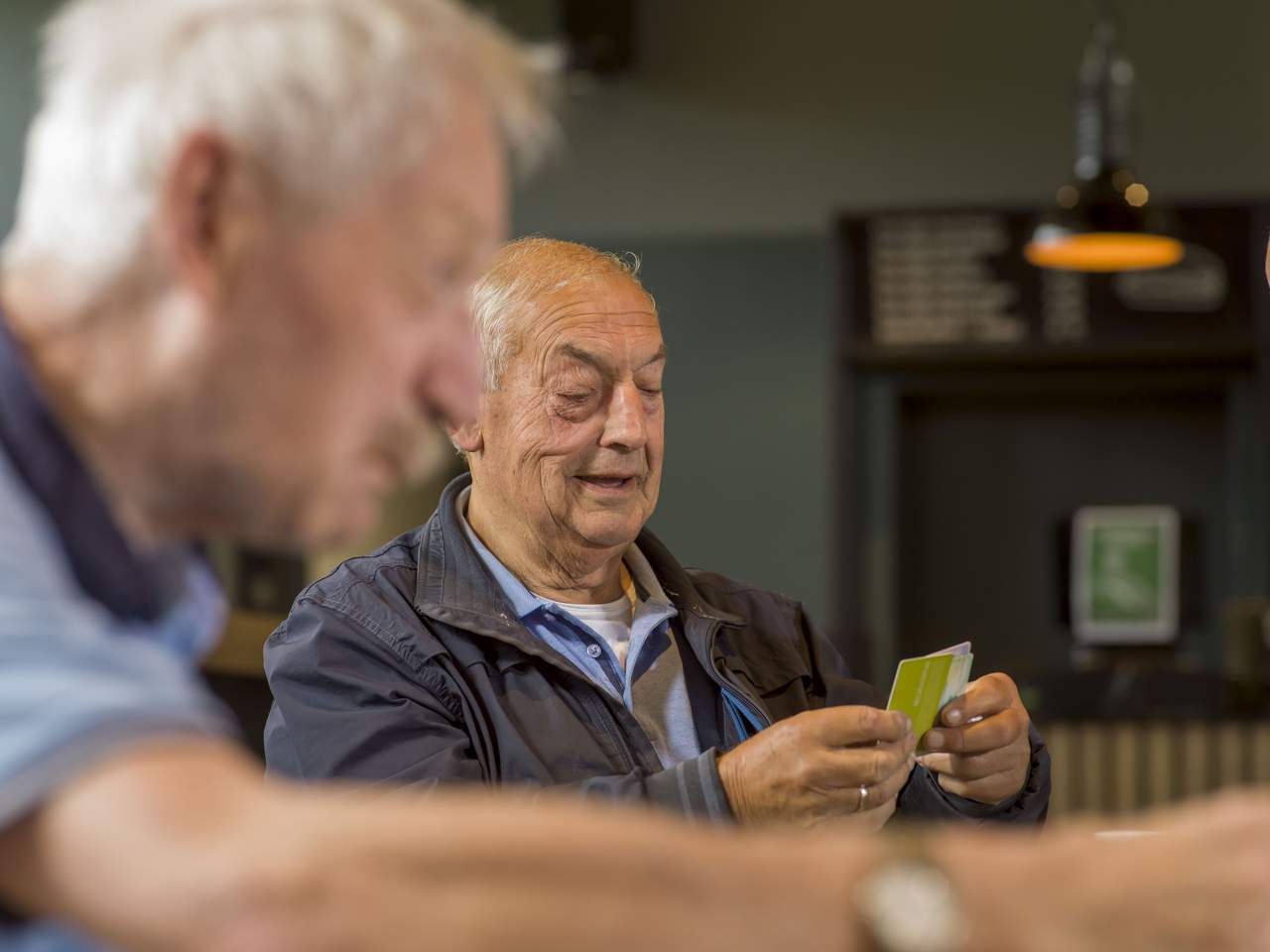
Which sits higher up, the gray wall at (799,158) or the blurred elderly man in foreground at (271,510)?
the blurred elderly man in foreground at (271,510)

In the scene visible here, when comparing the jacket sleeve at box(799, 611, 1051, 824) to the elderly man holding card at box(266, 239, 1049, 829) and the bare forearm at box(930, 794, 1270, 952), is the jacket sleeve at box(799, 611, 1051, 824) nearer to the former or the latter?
the elderly man holding card at box(266, 239, 1049, 829)

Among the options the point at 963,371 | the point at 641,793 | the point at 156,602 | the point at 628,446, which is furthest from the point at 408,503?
the point at 156,602

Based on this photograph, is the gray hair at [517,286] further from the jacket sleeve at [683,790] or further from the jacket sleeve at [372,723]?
the jacket sleeve at [683,790]

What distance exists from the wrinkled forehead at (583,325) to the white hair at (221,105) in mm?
1268

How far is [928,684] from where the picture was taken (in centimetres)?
179

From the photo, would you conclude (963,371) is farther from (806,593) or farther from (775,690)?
(775,690)

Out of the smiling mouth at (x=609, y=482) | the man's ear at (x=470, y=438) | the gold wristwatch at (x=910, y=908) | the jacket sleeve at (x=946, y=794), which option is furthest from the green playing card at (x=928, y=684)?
the gold wristwatch at (x=910, y=908)

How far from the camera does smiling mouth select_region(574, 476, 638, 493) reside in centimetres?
209

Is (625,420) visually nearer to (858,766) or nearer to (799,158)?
(858,766)

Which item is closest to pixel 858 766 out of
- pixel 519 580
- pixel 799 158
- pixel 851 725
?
pixel 851 725

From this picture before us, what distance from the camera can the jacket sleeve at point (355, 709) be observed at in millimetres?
1694

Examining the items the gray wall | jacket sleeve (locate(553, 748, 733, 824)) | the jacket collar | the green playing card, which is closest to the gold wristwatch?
jacket sleeve (locate(553, 748, 733, 824))

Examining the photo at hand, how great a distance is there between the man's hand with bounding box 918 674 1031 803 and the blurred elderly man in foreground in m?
1.13

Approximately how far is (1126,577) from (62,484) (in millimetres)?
5183
